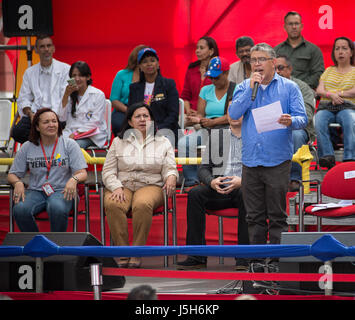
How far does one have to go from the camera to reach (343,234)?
3.80 meters

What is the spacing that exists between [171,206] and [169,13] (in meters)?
3.76

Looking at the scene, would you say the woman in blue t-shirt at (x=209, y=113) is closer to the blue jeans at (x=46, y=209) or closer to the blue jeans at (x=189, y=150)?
the blue jeans at (x=189, y=150)

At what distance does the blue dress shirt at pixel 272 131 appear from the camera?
498 cm

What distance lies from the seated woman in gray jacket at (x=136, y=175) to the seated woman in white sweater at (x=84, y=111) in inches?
42.9

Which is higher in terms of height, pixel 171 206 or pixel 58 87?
pixel 58 87

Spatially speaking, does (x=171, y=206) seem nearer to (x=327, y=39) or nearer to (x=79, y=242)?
(x=79, y=242)

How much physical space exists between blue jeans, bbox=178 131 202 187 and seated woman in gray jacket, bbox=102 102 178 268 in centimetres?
60

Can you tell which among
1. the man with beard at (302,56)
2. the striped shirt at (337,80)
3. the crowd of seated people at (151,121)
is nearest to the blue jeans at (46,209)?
the crowd of seated people at (151,121)

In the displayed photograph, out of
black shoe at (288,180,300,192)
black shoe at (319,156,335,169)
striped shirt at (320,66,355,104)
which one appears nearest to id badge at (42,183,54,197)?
black shoe at (288,180,300,192)

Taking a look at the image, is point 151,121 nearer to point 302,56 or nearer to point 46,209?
point 46,209

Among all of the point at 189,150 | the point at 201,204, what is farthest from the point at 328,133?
the point at 201,204

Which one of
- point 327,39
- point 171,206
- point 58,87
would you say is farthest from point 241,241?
point 327,39

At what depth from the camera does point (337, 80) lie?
275 inches

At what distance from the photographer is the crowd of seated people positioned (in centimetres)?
511
